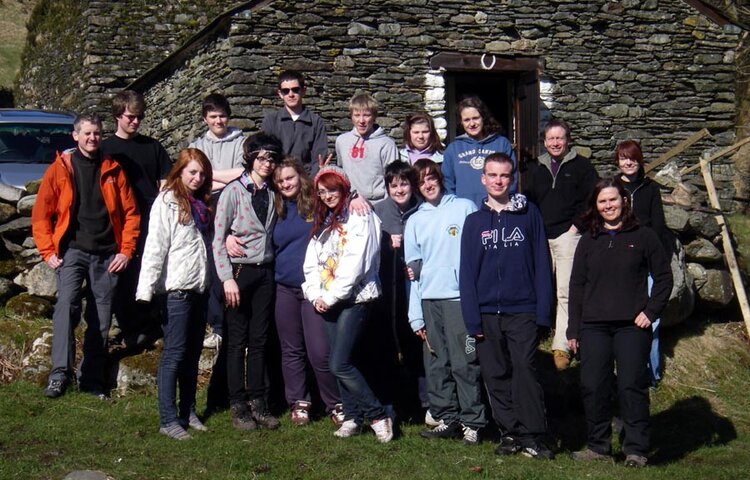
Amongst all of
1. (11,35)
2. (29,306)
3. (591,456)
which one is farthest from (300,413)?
(11,35)

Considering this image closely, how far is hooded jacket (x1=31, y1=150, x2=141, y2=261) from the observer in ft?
20.7

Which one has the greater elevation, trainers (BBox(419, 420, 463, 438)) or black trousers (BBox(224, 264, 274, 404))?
black trousers (BBox(224, 264, 274, 404))

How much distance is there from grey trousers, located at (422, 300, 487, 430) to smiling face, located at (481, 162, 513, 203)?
30.3 inches

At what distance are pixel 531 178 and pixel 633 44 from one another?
218 inches

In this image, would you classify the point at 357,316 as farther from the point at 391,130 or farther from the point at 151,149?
the point at 391,130

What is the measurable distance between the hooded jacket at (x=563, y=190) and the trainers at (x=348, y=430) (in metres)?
2.43

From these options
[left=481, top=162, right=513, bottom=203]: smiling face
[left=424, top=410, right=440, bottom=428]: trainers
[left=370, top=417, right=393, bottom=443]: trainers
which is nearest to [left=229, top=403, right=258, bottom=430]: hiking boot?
[left=370, top=417, right=393, bottom=443]: trainers

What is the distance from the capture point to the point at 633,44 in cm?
1202

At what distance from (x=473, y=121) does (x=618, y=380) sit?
2190 millimetres

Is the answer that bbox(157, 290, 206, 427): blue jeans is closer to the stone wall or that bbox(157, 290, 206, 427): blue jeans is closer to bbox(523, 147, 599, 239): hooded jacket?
bbox(523, 147, 599, 239): hooded jacket

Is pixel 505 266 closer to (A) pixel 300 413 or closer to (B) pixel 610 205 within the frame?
(B) pixel 610 205

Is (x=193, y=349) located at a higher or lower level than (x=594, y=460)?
higher

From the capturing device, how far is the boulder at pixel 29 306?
774 cm

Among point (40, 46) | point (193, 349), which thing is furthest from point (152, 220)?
point (40, 46)
